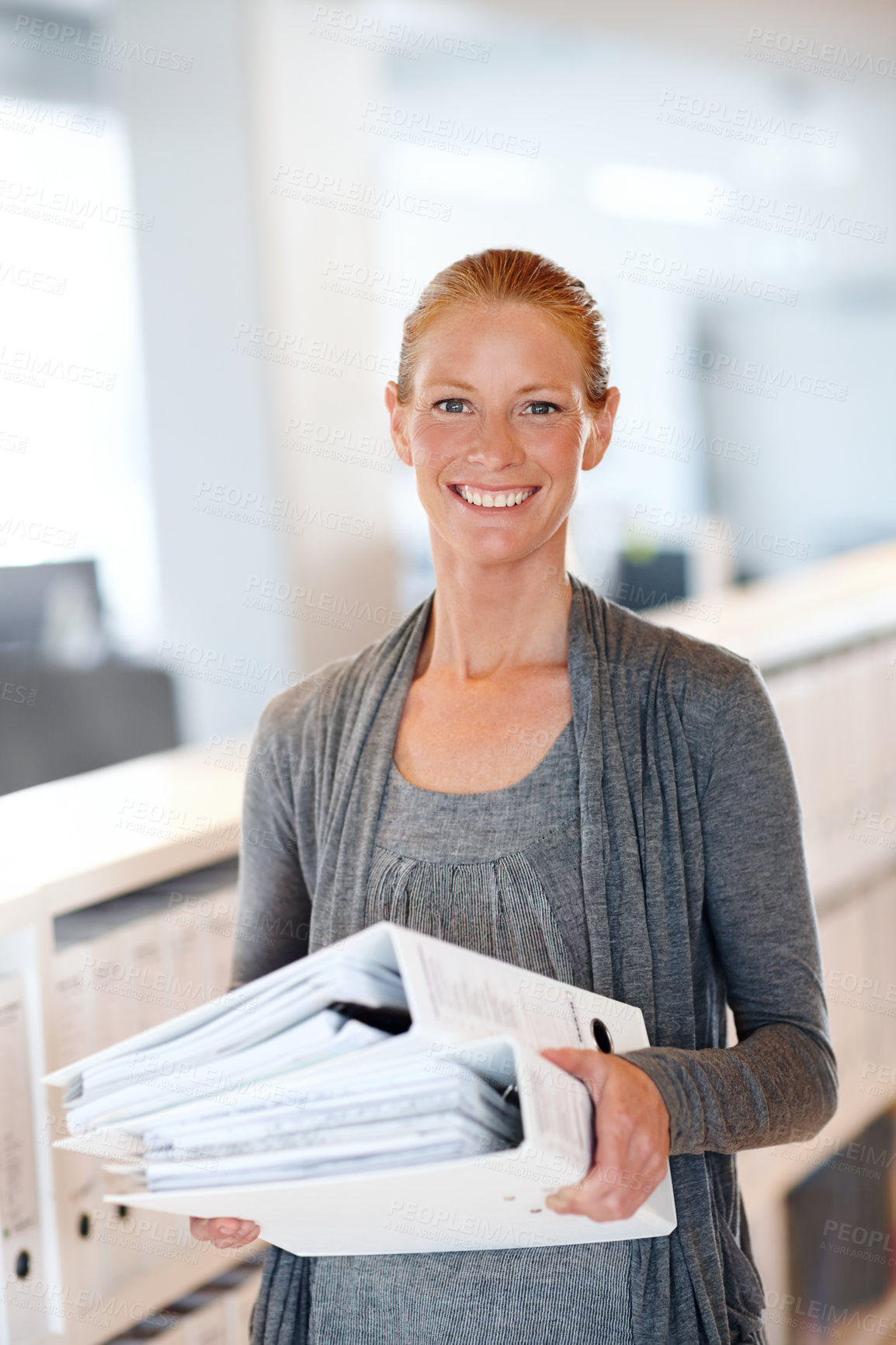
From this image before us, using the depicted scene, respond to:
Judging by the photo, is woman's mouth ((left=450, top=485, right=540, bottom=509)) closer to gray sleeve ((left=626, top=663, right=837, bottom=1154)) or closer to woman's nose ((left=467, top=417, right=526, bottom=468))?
woman's nose ((left=467, top=417, right=526, bottom=468))

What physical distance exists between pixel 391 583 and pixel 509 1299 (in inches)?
59.8

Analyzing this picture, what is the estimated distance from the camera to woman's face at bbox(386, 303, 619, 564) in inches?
47.9

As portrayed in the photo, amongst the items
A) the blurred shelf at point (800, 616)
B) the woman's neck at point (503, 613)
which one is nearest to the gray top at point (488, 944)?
the woman's neck at point (503, 613)

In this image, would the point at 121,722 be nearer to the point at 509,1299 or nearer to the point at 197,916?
the point at 197,916

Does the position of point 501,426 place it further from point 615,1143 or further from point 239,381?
point 239,381

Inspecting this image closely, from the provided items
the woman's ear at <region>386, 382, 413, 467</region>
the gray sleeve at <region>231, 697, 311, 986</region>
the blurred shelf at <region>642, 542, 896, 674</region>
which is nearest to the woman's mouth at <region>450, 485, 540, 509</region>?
the woman's ear at <region>386, 382, 413, 467</region>

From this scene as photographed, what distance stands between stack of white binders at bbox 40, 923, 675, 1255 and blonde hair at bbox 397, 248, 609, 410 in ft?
2.10

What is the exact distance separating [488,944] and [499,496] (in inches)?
16.7

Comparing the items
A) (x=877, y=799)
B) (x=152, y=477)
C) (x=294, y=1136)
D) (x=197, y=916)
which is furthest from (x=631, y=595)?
(x=294, y=1136)

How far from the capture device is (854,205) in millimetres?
5477

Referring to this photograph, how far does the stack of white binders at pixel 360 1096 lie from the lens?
2.62 ft

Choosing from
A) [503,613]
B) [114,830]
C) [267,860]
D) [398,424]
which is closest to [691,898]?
[503,613]

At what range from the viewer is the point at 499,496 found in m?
1.22

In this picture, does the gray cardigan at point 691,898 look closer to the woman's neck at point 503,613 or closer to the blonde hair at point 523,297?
the woman's neck at point 503,613
